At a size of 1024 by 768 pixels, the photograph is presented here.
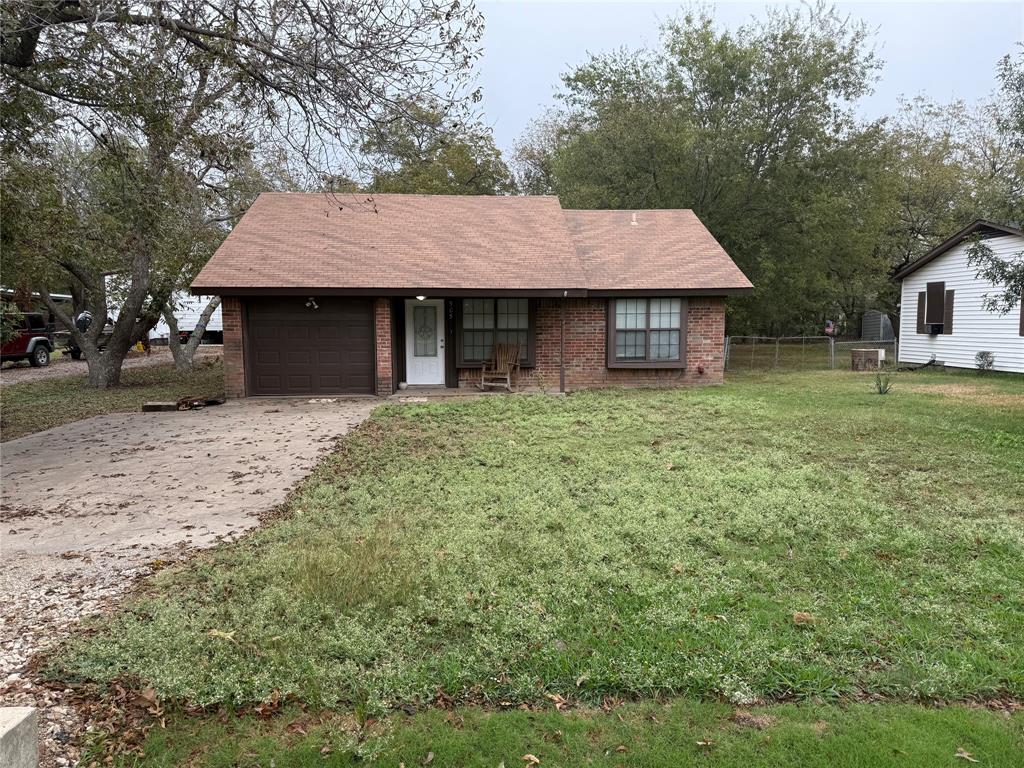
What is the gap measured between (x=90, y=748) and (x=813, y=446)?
7831 millimetres

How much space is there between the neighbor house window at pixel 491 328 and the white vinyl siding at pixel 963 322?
34.8ft

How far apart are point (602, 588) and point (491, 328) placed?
1087 centimetres

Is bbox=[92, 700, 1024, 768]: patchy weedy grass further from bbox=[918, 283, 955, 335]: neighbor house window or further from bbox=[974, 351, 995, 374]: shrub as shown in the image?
bbox=[918, 283, 955, 335]: neighbor house window

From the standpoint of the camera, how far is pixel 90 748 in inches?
107

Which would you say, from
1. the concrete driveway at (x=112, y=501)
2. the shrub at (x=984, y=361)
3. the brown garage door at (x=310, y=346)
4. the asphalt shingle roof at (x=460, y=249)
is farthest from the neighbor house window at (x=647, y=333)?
the shrub at (x=984, y=361)

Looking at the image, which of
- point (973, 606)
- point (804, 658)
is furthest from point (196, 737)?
point (973, 606)

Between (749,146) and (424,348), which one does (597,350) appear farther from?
(749,146)

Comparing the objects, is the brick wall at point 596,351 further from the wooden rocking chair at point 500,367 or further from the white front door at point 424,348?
the white front door at point 424,348

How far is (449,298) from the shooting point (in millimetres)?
14125

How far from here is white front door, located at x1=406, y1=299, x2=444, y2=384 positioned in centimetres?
1469

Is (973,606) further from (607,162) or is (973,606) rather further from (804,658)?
(607,162)

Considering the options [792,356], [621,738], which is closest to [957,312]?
[792,356]

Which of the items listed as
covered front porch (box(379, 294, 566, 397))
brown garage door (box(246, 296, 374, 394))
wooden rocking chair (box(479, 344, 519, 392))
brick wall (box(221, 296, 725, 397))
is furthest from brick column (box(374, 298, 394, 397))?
wooden rocking chair (box(479, 344, 519, 392))

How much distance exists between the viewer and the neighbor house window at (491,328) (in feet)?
47.9
